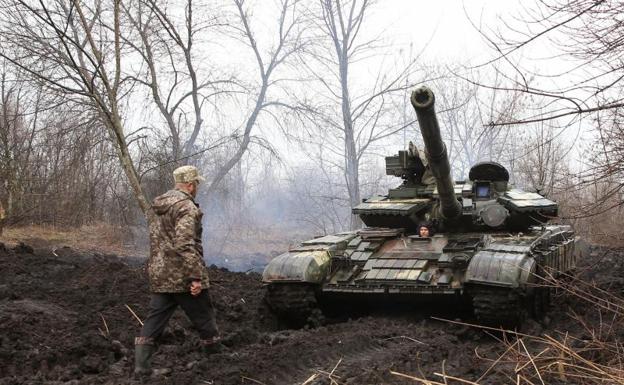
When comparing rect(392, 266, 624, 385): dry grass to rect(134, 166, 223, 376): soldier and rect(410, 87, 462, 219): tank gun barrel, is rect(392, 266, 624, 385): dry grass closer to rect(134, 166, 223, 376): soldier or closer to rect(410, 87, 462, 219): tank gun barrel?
rect(134, 166, 223, 376): soldier

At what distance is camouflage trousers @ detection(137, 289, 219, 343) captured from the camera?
19.7 feet

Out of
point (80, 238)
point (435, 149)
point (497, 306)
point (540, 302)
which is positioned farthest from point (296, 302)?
point (80, 238)

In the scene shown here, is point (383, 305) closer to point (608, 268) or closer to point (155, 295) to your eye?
point (155, 295)

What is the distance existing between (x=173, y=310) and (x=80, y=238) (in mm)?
12677

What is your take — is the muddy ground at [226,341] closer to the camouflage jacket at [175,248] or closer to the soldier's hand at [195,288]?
the soldier's hand at [195,288]

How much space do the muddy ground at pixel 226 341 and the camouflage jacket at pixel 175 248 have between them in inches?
27.5

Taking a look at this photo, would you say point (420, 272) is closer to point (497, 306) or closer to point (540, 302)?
point (497, 306)

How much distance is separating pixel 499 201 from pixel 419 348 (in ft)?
12.4

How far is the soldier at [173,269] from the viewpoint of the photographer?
596cm

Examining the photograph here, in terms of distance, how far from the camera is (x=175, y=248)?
6.02 meters

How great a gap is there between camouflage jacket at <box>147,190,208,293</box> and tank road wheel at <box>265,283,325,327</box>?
2.63m

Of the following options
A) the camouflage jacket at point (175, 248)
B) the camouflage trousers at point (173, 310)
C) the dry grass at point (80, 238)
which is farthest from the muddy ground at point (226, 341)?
the dry grass at point (80, 238)

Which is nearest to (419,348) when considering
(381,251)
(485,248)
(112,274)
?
(485,248)

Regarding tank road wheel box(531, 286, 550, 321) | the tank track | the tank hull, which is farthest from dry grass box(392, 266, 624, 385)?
tank road wheel box(531, 286, 550, 321)
